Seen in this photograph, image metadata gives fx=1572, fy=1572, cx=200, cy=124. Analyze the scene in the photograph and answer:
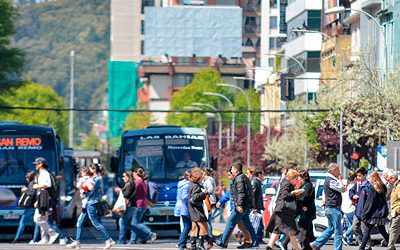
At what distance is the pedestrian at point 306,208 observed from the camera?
2867 centimetres

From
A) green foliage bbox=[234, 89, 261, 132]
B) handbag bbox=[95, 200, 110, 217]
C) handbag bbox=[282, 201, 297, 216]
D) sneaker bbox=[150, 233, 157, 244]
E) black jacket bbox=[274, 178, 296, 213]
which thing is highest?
green foliage bbox=[234, 89, 261, 132]

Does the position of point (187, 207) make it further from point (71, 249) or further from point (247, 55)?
point (247, 55)

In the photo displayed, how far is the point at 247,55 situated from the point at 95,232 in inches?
4270

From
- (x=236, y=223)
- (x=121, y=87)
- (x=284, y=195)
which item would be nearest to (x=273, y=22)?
(x=121, y=87)

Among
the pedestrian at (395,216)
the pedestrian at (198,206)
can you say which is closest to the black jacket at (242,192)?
the pedestrian at (198,206)

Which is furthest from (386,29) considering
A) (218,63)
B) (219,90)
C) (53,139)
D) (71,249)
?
(218,63)

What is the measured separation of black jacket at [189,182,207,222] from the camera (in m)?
31.1

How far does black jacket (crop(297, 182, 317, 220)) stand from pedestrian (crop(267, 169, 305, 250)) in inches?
5.4

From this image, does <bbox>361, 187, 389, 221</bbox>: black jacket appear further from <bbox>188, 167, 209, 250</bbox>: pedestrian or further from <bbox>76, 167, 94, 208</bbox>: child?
<bbox>76, 167, 94, 208</bbox>: child

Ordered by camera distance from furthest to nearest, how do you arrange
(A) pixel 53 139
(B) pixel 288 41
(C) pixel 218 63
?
(C) pixel 218 63, (B) pixel 288 41, (A) pixel 53 139

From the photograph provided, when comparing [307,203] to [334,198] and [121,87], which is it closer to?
[334,198]

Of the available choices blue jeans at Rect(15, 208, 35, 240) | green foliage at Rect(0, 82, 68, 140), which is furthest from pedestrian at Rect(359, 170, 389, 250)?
green foliage at Rect(0, 82, 68, 140)

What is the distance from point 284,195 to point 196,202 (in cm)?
314

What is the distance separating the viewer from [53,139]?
40594 millimetres
